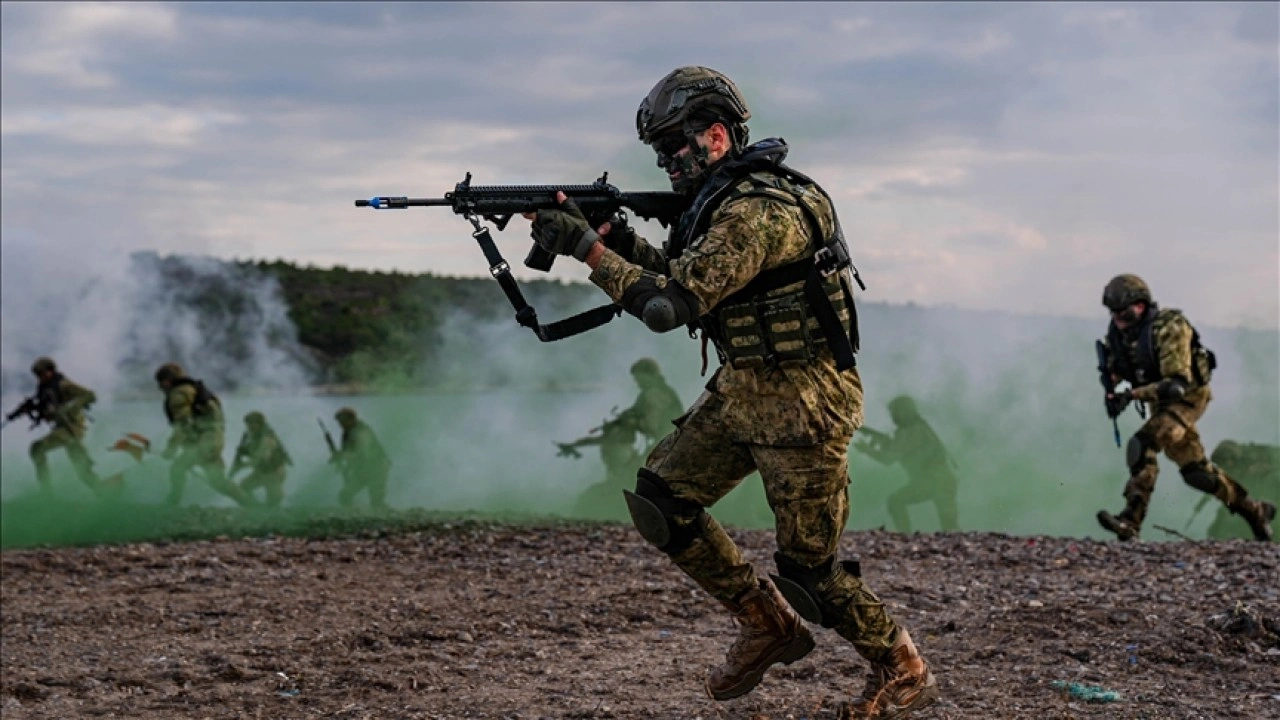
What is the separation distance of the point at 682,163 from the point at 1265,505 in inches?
311

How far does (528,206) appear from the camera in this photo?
16.5ft

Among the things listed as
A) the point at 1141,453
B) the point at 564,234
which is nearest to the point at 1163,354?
the point at 1141,453

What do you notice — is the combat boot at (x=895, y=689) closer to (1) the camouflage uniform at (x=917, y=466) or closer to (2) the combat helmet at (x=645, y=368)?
(1) the camouflage uniform at (x=917, y=466)

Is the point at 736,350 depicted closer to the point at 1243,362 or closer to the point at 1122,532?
the point at 1122,532

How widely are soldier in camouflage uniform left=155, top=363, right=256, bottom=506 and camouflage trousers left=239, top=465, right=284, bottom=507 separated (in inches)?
7.4

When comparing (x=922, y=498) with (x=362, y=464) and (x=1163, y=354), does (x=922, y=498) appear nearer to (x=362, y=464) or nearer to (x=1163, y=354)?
(x=1163, y=354)

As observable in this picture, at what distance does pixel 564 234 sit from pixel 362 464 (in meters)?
11.2

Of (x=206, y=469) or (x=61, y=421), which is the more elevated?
(x=61, y=421)

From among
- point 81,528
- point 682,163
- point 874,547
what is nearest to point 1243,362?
point 874,547

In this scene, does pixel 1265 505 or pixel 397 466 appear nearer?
pixel 1265 505

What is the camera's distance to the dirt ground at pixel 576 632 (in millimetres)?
5824

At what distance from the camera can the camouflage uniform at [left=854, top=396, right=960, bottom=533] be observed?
13.7m

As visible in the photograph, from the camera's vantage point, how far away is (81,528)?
39.1 feet

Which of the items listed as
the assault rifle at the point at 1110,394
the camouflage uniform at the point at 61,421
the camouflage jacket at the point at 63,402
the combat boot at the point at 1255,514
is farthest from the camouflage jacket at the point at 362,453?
the combat boot at the point at 1255,514
